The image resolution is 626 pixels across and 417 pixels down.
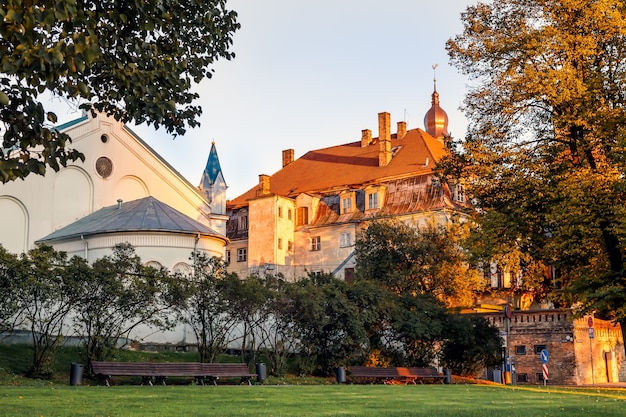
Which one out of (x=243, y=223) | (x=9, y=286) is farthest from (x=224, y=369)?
(x=243, y=223)

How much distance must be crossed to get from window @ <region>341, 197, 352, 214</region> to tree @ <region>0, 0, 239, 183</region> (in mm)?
57643

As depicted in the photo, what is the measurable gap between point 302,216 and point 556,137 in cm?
4567

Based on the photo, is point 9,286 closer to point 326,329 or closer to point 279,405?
point 279,405

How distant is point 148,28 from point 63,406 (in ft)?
26.2

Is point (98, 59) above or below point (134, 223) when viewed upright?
below

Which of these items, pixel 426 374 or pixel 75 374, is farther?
pixel 426 374

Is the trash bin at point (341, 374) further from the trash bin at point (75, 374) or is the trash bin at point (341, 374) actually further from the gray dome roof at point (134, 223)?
the gray dome roof at point (134, 223)

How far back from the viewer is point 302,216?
240 feet

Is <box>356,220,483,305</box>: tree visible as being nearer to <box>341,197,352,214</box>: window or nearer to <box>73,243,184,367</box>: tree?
<box>73,243,184,367</box>: tree

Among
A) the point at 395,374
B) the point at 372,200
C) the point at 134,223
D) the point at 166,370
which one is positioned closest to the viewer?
the point at 166,370

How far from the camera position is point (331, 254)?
70.2m

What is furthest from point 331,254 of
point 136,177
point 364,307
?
point 364,307

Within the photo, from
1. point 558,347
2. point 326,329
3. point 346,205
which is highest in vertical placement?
point 346,205

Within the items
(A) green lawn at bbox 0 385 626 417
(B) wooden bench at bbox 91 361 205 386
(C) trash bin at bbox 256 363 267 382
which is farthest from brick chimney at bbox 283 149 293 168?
(A) green lawn at bbox 0 385 626 417
